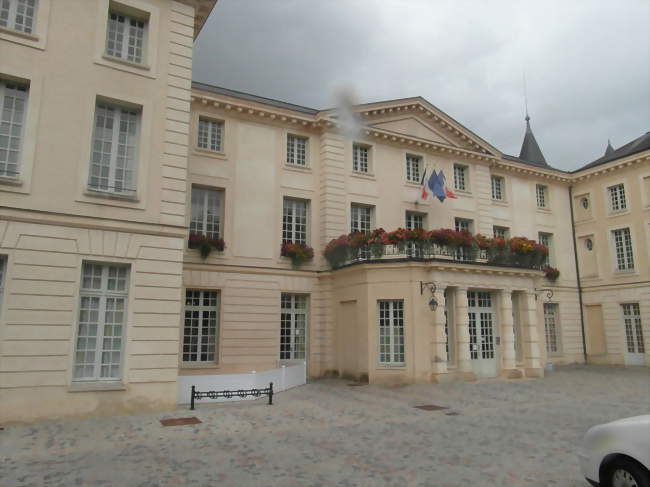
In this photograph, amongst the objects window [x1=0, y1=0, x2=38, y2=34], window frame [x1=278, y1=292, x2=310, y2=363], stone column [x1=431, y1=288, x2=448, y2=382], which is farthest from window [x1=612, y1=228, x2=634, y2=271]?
window [x1=0, y1=0, x2=38, y2=34]

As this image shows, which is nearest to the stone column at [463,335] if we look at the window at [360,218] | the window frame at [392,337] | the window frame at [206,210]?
the window frame at [392,337]

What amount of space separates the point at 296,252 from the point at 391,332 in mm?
4224

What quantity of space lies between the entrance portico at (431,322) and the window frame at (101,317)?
7738 millimetres

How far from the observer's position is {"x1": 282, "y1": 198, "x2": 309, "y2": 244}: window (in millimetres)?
17797

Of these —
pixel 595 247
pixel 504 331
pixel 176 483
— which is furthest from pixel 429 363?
pixel 595 247

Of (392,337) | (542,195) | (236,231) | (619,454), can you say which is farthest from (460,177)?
(619,454)

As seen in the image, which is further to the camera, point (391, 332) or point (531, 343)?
point (531, 343)

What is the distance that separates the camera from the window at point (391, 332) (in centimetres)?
1577

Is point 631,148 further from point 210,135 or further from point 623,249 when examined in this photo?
point 210,135

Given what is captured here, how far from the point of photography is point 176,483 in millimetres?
5812

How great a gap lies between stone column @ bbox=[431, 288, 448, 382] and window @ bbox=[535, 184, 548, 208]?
1207 cm

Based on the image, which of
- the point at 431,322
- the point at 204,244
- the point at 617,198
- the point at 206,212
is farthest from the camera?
the point at 617,198

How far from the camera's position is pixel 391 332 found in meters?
15.9

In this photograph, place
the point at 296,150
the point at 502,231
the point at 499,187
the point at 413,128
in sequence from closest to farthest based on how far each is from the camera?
the point at 296,150 → the point at 413,128 → the point at 502,231 → the point at 499,187
